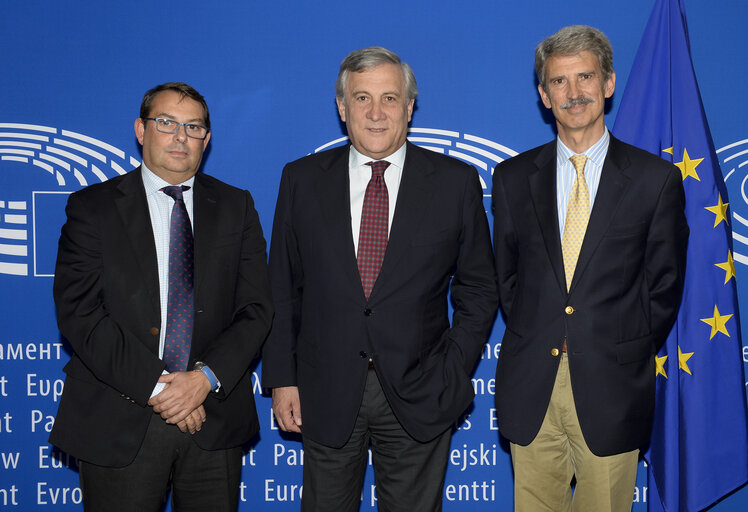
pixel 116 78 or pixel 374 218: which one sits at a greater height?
pixel 116 78

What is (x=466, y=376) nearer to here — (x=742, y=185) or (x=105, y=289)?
(x=105, y=289)

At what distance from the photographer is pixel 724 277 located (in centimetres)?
281

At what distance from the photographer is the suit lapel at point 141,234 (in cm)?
221

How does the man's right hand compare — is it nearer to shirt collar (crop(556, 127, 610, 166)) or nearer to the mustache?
shirt collar (crop(556, 127, 610, 166))

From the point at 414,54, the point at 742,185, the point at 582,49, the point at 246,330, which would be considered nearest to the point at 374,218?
the point at 246,330

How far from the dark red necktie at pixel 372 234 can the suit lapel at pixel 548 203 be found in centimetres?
54

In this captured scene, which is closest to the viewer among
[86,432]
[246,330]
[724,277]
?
[86,432]

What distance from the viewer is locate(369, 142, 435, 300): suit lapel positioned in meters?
2.29

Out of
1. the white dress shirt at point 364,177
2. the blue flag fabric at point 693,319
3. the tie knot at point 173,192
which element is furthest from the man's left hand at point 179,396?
the blue flag fabric at point 693,319

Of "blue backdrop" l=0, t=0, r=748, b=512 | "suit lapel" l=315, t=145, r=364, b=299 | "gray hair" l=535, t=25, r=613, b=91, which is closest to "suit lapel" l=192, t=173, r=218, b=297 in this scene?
"suit lapel" l=315, t=145, r=364, b=299

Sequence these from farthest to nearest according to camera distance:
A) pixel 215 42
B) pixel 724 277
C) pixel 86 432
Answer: pixel 215 42, pixel 724 277, pixel 86 432

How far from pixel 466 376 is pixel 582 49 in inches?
48.6

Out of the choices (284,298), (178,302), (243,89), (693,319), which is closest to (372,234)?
(284,298)

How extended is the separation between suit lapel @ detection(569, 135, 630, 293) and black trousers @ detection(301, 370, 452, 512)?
778mm
